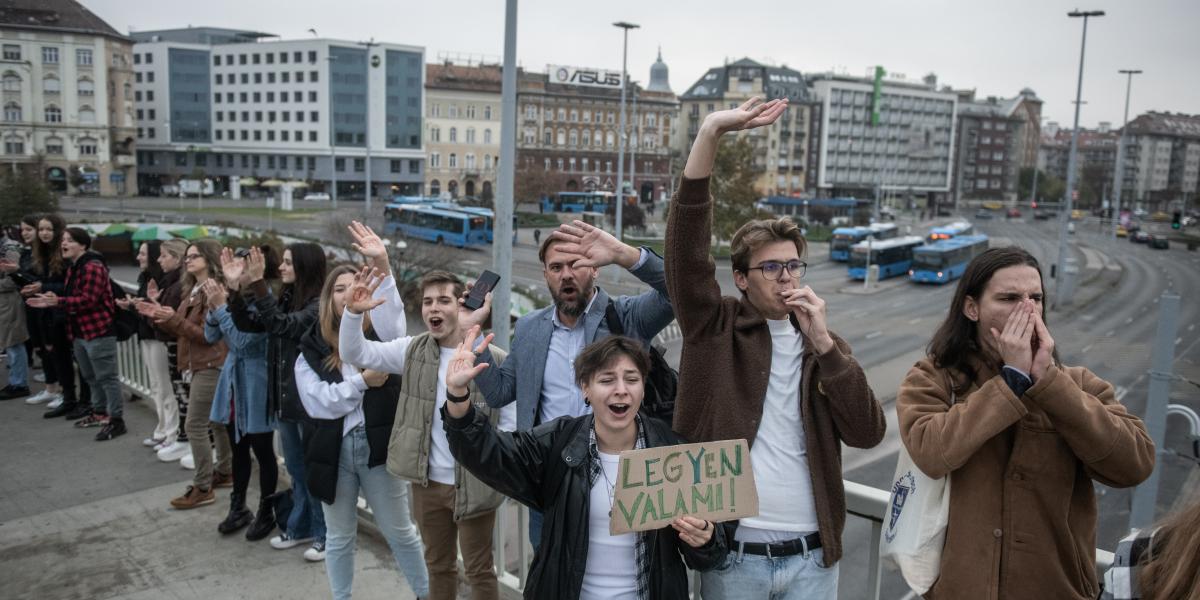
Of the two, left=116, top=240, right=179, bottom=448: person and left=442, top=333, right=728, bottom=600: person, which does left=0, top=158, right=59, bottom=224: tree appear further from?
left=442, top=333, right=728, bottom=600: person

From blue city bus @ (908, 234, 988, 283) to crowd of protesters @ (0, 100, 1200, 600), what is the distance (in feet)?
144

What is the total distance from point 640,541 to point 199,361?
4371 mm

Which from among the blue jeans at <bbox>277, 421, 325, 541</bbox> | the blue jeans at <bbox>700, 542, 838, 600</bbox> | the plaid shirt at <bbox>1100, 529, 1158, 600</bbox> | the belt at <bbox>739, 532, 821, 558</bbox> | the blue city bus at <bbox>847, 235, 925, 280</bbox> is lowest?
the blue city bus at <bbox>847, 235, 925, 280</bbox>

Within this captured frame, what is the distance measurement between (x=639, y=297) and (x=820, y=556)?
139cm

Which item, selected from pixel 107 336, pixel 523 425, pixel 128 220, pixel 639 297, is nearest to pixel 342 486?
pixel 523 425

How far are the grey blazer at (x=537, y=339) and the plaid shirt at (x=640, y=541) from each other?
2.63 feet

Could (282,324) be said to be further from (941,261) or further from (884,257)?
(884,257)

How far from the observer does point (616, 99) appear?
3219 inches

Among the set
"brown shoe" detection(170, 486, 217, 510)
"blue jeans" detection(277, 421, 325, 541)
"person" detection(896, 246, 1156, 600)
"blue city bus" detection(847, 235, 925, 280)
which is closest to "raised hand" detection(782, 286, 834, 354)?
"person" detection(896, 246, 1156, 600)

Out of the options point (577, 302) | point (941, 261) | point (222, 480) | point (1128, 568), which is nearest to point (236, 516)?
point (222, 480)

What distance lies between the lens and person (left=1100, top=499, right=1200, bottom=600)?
1.64 m

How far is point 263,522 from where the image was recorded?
5.35m

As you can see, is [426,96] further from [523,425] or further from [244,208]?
[523,425]

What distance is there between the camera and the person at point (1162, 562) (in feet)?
5.37
